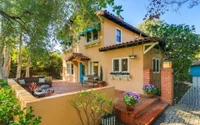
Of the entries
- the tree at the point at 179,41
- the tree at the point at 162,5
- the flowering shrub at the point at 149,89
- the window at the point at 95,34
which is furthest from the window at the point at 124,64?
the tree at the point at 162,5

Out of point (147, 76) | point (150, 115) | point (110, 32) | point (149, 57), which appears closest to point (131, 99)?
point (150, 115)

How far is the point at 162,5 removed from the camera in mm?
3521

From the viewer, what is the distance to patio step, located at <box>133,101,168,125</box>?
4914mm

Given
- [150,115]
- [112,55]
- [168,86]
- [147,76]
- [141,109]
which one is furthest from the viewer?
[112,55]

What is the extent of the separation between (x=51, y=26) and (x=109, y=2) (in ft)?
16.6

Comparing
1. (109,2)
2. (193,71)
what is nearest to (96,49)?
(109,2)

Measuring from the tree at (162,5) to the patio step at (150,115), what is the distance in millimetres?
3925

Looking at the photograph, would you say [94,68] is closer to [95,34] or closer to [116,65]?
[116,65]

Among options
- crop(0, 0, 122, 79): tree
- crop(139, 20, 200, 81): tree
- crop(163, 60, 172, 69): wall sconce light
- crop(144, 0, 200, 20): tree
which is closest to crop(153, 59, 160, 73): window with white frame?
crop(139, 20, 200, 81): tree

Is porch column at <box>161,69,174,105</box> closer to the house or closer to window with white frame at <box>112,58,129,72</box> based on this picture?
the house

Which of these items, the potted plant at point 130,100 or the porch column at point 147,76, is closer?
the potted plant at point 130,100

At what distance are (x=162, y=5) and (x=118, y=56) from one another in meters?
6.72

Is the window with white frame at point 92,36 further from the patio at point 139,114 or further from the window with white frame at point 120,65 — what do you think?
the patio at point 139,114

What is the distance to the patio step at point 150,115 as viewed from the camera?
16.1ft
